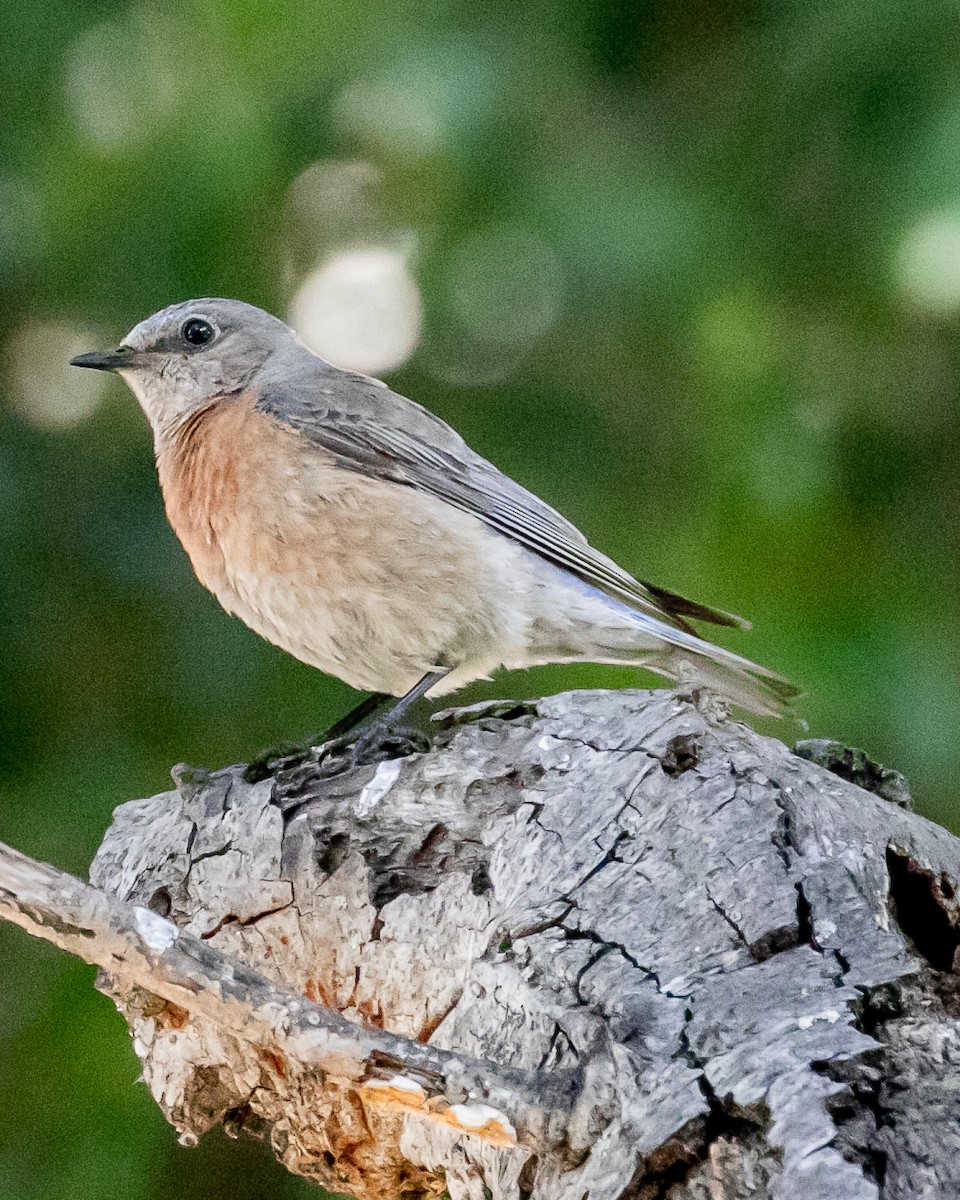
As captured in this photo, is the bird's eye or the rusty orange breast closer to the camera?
the rusty orange breast

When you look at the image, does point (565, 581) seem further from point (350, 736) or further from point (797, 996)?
point (797, 996)

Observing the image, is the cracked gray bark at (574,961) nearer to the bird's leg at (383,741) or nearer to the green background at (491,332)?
the bird's leg at (383,741)

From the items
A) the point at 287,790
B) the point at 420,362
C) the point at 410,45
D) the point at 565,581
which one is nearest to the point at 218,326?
the point at 420,362

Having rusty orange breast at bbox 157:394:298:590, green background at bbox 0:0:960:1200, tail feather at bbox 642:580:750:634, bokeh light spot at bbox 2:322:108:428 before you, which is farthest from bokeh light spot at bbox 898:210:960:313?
bokeh light spot at bbox 2:322:108:428

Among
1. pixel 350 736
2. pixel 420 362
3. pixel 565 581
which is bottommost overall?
pixel 350 736

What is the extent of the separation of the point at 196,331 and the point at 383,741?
1703 mm

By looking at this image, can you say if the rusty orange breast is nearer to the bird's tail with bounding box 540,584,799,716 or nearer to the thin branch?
the bird's tail with bounding box 540,584,799,716

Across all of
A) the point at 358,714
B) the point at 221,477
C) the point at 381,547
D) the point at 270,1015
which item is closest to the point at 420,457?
the point at 381,547

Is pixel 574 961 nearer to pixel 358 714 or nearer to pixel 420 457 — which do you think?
pixel 358 714

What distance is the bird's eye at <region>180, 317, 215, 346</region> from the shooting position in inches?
167

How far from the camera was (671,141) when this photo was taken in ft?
13.6

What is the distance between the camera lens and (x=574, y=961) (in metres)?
2.20

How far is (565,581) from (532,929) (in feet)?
5.78

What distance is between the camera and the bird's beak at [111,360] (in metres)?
4.05
